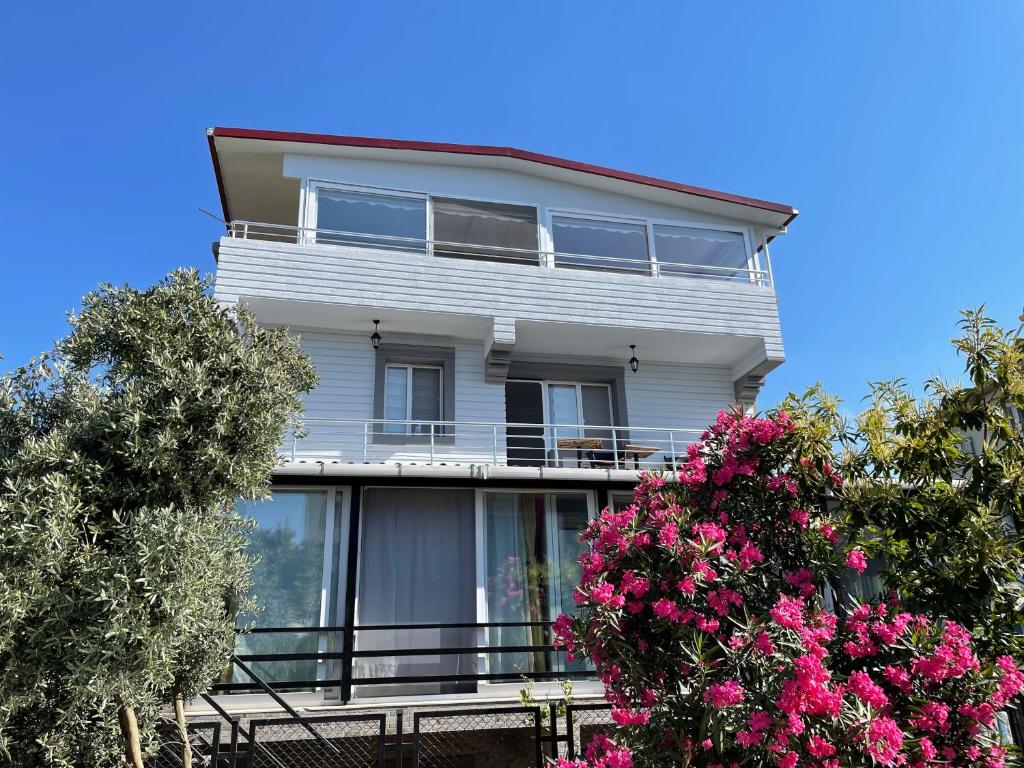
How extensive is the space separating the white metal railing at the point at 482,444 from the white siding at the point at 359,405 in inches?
0.7

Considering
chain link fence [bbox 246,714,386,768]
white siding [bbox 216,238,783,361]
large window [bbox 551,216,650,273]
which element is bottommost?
chain link fence [bbox 246,714,386,768]

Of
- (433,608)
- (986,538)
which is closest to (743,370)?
(433,608)

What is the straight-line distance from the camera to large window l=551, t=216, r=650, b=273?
504 inches

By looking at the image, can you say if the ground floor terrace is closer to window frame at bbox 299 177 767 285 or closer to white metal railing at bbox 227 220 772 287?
white metal railing at bbox 227 220 772 287

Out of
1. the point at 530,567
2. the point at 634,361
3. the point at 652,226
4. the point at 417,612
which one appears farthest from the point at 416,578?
the point at 652,226

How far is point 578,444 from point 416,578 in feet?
12.3

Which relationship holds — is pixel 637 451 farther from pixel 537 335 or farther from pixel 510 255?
pixel 510 255

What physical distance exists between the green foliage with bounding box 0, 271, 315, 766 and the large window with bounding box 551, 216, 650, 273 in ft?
26.0

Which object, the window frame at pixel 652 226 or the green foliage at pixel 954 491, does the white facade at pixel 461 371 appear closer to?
the window frame at pixel 652 226

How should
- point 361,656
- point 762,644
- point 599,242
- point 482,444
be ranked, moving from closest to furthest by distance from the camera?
point 762,644, point 361,656, point 482,444, point 599,242

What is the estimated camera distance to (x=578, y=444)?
37.6ft

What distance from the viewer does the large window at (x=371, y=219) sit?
11.8m

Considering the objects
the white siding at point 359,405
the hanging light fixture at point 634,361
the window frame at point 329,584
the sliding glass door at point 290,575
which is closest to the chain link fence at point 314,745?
the window frame at point 329,584

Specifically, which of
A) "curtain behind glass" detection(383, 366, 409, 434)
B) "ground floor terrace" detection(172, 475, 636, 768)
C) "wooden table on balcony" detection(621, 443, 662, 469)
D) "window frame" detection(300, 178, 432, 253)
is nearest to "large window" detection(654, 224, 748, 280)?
"wooden table on balcony" detection(621, 443, 662, 469)
